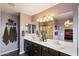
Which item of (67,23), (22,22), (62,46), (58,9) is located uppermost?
(58,9)

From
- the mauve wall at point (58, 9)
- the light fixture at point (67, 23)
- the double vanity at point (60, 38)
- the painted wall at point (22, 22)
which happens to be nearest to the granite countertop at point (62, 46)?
the double vanity at point (60, 38)

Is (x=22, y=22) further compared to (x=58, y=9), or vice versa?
(x=22, y=22)

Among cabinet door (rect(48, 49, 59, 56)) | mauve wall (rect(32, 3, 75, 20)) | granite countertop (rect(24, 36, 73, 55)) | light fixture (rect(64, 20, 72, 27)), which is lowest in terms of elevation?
cabinet door (rect(48, 49, 59, 56))

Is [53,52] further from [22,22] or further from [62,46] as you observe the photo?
[22,22]

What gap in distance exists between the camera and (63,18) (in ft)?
5.54

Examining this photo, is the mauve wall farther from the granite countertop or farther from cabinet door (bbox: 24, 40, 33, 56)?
cabinet door (bbox: 24, 40, 33, 56)

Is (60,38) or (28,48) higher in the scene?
(60,38)

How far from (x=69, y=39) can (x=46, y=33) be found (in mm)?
799

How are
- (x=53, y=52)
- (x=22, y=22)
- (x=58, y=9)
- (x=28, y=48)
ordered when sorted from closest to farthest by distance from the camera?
1. (x=53, y=52)
2. (x=58, y=9)
3. (x=28, y=48)
4. (x=22, y=22)

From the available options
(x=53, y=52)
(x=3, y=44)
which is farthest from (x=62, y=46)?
(x=3, y=44)

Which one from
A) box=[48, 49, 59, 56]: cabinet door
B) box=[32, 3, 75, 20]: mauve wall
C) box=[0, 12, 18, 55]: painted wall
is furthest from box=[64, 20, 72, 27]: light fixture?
box=[0, 12, 18, 55]: painted wall

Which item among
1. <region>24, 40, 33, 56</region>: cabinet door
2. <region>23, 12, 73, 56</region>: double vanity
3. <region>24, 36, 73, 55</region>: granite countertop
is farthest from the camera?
<region>24, 40, 33, 56</region>: cabinet door

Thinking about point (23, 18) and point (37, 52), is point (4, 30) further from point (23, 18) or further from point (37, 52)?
point (37, 52)

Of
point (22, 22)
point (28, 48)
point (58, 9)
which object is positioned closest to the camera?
point (58, 9)
